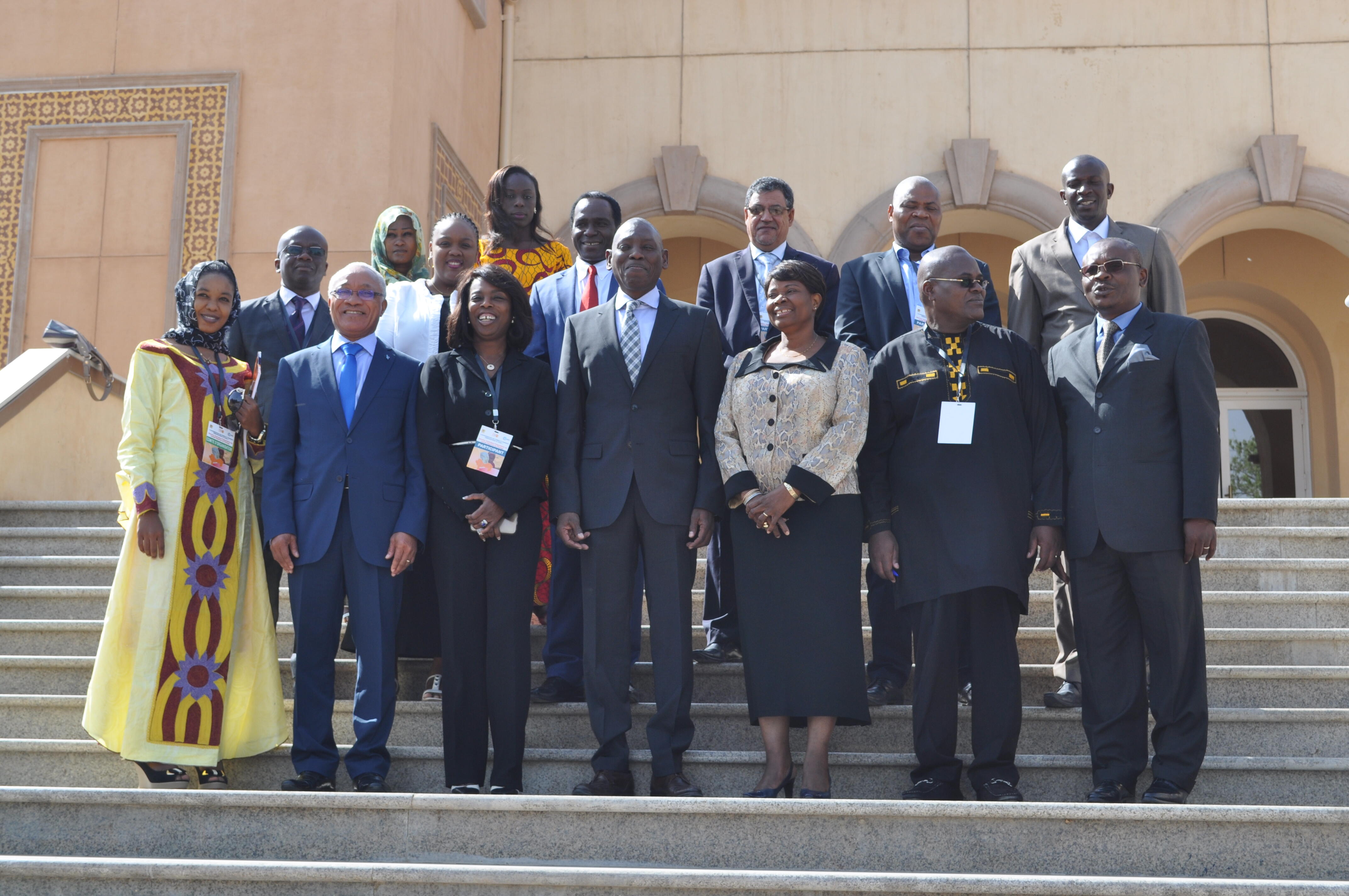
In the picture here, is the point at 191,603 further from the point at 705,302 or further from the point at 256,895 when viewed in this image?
the point at 705,302

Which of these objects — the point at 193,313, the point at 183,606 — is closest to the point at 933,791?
the point at 183,606

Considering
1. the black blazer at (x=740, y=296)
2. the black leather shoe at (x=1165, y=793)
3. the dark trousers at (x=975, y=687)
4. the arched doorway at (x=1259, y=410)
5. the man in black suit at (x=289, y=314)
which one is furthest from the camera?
the arched doorway at (x=1259, y=410)

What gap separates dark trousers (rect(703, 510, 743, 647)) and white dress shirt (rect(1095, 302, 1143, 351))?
1396 mm

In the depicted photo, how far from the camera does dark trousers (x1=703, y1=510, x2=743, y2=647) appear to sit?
4734mm

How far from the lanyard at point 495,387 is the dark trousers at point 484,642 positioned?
0.95 feet

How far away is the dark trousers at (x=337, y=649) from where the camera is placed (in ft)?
13.3

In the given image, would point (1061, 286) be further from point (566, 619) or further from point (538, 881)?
point (538, 881)

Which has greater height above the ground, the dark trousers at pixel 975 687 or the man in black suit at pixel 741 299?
the man in black suit at pixel 741 299

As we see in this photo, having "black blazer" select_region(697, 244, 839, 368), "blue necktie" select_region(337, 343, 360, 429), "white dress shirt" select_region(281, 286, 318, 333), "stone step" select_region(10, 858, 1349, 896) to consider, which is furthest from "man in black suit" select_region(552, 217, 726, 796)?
"white dress shirt" select_region(281, 286, 318, 333)

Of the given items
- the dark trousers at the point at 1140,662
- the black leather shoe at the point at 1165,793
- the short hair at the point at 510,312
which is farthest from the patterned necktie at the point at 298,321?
the black leather shoe at the point at 1165,793

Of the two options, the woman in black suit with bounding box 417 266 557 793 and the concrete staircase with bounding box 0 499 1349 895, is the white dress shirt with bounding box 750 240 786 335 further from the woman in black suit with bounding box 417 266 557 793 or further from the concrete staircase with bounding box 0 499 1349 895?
the concrete staircase with bounding box 0 499 1349 895

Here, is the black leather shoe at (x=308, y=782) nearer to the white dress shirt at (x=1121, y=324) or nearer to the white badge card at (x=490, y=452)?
the white badge card at (x=490, y=452)

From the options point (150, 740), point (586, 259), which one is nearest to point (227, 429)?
point (150, 740)

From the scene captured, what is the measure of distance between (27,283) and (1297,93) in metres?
9.59
